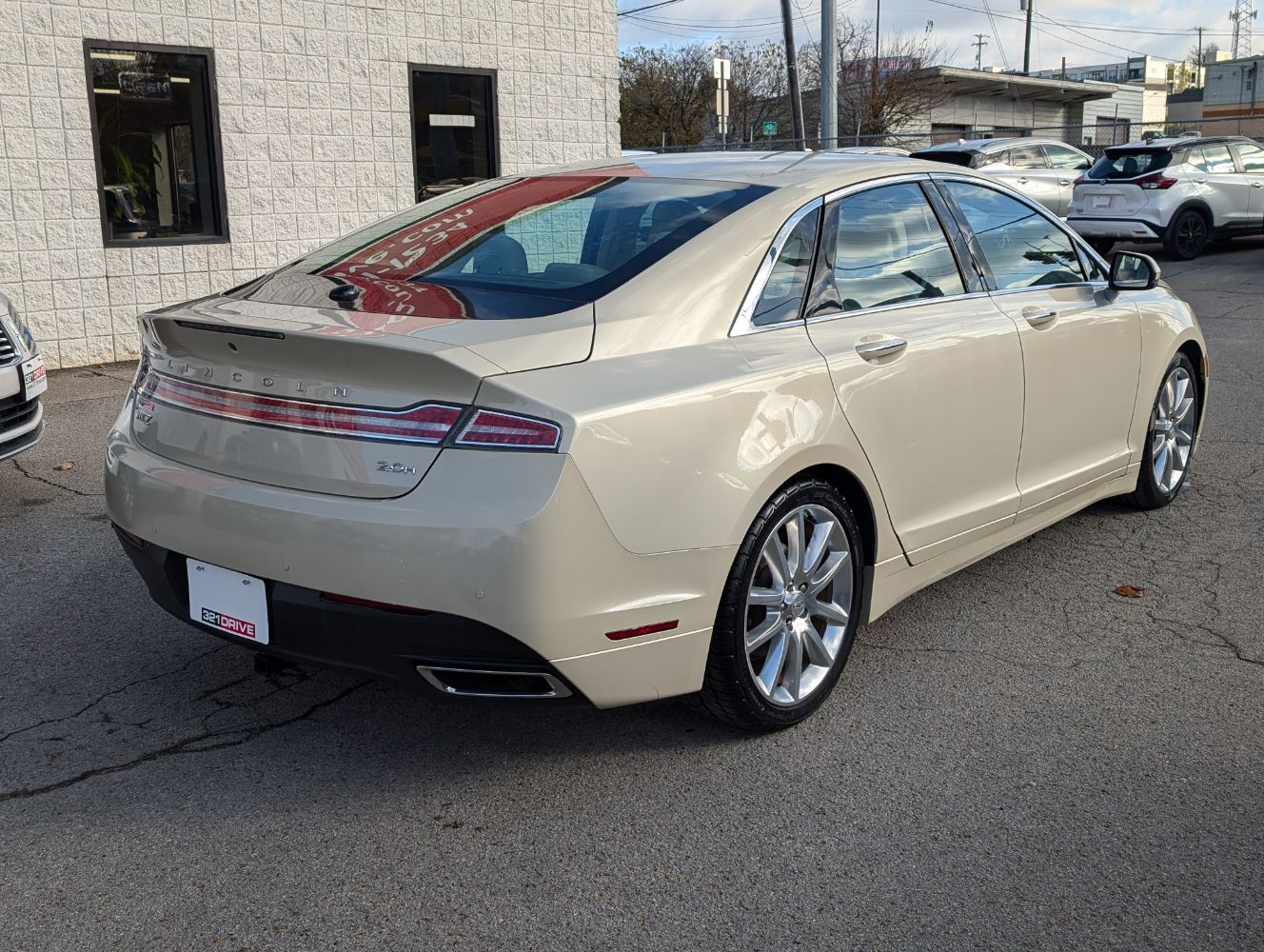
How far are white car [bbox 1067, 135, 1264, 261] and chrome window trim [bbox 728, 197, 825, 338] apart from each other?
49.7ft

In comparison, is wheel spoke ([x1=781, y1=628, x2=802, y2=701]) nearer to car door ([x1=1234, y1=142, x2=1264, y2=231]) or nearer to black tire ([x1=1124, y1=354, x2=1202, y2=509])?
black tire ([x1=1124, y1=354, x2=1202, y2=509])

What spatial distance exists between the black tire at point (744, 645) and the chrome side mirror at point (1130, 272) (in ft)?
6.85

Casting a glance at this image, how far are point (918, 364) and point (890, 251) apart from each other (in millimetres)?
429

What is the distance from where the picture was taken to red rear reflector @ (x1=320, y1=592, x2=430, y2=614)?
3.01 m

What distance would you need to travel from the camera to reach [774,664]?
3.59 metres

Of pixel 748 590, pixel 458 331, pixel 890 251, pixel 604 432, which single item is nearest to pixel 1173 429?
pixel 890 251

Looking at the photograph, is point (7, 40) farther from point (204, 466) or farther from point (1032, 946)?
point (1032, 946)

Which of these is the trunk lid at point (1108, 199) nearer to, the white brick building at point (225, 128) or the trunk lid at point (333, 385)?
the white brick building at point (225, 128)

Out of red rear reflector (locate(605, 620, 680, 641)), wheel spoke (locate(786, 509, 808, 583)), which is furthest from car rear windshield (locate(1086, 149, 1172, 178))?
red rear reflector (locate(605, 620, 680, 641))

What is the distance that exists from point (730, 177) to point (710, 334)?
83cm

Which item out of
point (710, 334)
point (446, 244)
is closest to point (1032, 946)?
point (710, 334)

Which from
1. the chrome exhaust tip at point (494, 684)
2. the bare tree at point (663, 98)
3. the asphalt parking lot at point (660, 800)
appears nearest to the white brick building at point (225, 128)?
the asphalt parking lot at point (660, 800)

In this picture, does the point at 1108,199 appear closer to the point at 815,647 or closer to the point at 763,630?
the point at 815,647

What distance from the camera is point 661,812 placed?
3.26m
